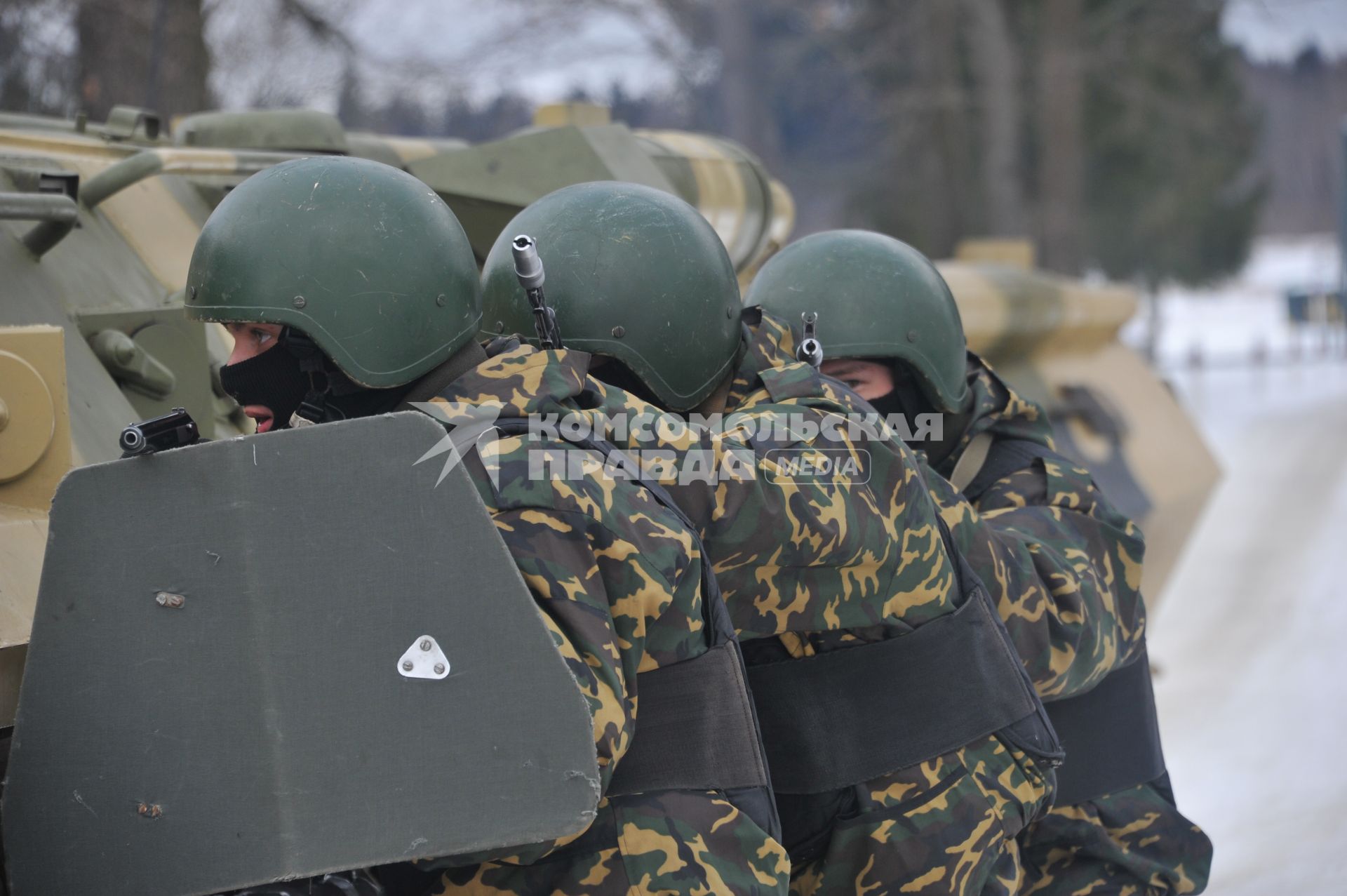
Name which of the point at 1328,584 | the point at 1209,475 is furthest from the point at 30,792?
the point at 1328,584

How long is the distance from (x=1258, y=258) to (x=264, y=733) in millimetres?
46360

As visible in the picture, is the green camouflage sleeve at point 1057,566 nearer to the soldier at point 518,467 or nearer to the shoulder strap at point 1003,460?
the shoulder strap at point 1003,460

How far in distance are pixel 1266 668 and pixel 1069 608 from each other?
5.70 m

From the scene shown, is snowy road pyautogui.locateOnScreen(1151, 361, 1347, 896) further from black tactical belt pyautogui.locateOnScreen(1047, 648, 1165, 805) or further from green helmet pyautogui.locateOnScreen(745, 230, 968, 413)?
green helmet pyautogui.locateOnScreen(745, 230, 968, 413)

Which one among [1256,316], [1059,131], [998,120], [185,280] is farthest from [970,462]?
[1256,316]

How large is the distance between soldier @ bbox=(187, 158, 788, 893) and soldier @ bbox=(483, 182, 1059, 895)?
184 mm

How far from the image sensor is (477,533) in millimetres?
1962

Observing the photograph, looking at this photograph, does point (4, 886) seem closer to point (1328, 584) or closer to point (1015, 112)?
point (1328, 584)

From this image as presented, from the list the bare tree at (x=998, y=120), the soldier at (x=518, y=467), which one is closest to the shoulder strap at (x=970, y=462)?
the soldier at (x=518, y=467)

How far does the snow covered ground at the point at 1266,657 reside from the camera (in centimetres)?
596

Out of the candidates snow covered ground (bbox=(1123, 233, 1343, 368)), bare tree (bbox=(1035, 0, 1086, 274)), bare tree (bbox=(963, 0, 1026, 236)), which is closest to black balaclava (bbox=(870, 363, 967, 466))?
bare tree (bbox=(963, 0, 1026, 236))

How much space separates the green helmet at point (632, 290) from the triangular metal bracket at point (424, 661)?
3.12 feet

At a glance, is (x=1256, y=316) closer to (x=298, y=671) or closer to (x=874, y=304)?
(x=874, y=304)

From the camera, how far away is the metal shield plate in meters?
1.94
